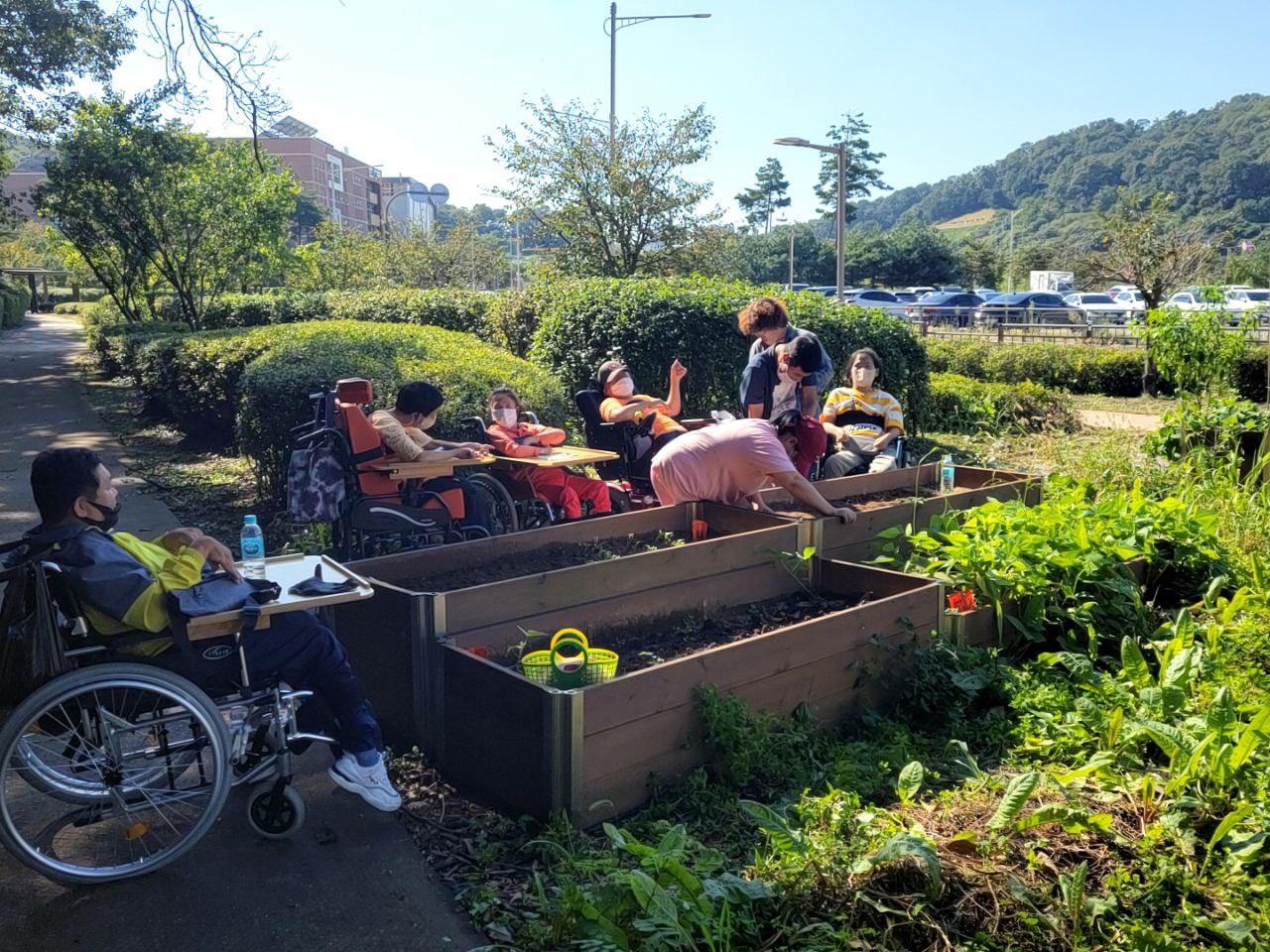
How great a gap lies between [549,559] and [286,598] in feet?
6.37

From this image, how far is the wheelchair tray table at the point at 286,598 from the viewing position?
10.0 feet

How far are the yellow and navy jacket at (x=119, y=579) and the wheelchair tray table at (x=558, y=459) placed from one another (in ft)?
9.64

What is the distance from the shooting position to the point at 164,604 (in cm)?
304

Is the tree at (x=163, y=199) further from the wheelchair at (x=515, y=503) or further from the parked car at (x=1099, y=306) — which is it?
the parked car at (x=1099, y=306)

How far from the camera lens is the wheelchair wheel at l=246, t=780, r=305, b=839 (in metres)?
3.28

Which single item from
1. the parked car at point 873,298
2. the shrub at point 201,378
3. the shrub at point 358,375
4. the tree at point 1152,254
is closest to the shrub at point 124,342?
the shrub at point 201,378

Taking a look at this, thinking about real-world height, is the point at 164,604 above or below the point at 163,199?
below

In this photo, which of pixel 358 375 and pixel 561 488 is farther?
pixel 358 375

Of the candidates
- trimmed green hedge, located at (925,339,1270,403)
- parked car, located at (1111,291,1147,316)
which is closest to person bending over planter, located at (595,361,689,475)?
trimmed green hedge, located at (925,339,1270,403)

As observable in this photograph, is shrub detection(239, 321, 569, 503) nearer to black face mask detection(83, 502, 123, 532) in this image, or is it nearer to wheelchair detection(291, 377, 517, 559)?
wheelchair detection(291, 377, 517, 559)

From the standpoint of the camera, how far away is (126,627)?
10.1 feet

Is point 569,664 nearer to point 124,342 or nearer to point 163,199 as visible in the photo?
point 124,342

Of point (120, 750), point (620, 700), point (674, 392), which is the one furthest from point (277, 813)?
point (674, 392)

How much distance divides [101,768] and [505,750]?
119 cm
